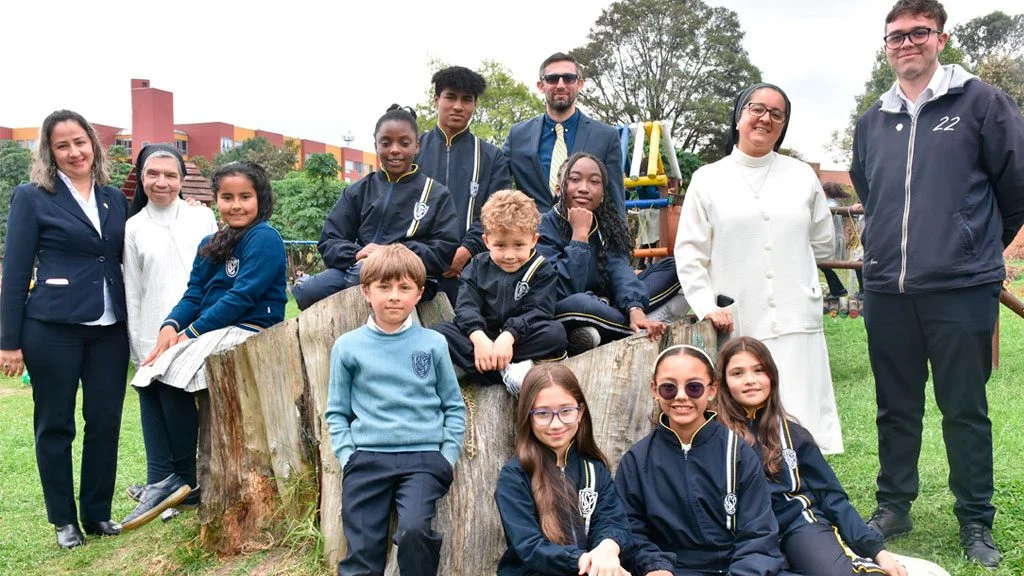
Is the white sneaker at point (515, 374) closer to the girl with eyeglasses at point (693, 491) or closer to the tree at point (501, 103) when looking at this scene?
the girl with eyeglasses at point (693, 491)

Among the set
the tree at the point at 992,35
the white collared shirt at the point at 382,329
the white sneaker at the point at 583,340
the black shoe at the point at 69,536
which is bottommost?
the black shoe at the point at 69,536

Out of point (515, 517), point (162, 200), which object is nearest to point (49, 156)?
point (162, 200)

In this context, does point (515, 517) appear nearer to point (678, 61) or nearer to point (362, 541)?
point (362, 541)

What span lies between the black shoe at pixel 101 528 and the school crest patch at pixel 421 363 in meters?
2.35

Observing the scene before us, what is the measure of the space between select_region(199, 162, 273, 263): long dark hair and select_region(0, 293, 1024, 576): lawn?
1362 millimetres

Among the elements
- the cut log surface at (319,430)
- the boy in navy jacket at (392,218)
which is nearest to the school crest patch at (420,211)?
the boy in navy jacket at (392,218)

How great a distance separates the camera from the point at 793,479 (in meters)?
3.26

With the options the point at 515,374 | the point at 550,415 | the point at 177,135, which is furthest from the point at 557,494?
the point at 177,135

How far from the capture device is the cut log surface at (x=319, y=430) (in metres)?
3.59

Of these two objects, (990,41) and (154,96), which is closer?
(990,41)

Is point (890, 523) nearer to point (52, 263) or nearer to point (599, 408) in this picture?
point (599, 408)

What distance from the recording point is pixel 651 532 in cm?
313

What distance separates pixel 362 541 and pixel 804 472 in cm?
174

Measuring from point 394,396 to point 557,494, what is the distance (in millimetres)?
740
